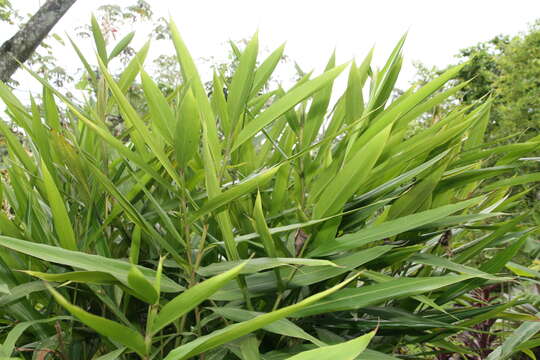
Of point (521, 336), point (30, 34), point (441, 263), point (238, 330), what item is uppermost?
point (30, 34)

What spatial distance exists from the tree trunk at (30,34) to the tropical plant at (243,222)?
2962mm

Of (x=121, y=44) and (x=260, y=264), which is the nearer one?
(x=260, y=264)

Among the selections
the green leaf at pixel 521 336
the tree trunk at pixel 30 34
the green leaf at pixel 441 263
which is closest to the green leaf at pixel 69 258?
the green leaf at pixel 441 263

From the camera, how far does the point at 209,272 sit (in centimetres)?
56

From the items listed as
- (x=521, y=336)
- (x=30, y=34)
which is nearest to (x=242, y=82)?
(x=521, y=336)

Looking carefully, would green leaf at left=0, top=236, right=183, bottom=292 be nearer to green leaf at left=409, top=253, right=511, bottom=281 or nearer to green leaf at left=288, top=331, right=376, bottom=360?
green leaf at left=288, top=331, right=376, bottom=360

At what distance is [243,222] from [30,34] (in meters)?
3.26

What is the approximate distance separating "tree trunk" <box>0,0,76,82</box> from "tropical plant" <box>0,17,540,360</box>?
2962 millimetres

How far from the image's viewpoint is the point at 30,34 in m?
3.30

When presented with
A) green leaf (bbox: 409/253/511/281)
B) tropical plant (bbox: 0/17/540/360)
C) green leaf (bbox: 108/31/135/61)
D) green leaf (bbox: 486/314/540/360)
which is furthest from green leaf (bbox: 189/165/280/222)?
green leaf (bbox: 486/314/540/360)

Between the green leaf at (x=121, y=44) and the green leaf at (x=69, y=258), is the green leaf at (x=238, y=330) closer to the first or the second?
the green leaf at (x=69, y=258)

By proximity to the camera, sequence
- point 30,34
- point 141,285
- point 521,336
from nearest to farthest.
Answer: point 141,285, point 521,336, point 30,34

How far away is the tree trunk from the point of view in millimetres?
3295

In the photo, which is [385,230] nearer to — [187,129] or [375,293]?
[375,293]
